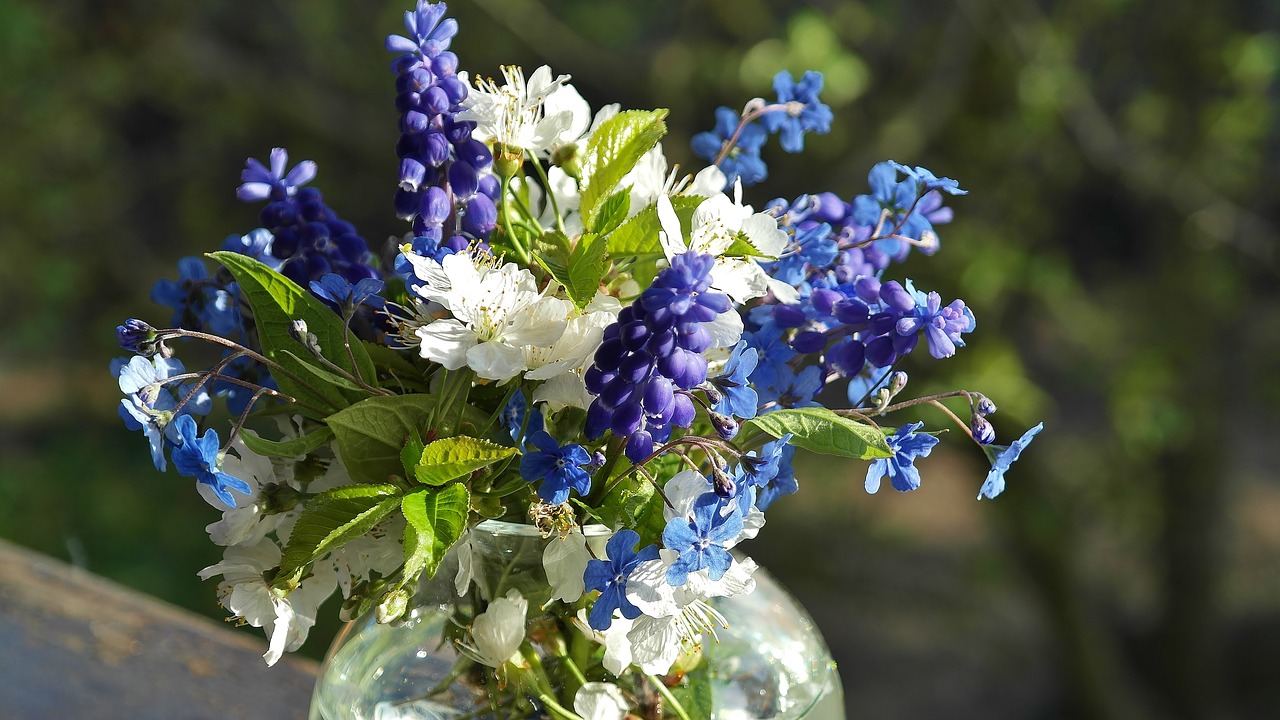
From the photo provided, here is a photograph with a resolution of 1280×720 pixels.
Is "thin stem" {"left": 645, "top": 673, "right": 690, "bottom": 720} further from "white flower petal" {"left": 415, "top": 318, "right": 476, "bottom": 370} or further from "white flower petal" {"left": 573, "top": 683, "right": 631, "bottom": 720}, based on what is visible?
"white flower petal" {"left": 415, "top": 318, "right": 476, "bottom": 370}

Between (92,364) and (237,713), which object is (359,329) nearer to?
(237,713)

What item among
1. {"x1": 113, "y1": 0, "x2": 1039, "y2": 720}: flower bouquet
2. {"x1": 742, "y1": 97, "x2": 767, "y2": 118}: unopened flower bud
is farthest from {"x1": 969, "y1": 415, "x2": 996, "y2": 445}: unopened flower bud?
{"x1": 742, "y1": 97, "x2": 767, "y2": 118}: unopened flower bud

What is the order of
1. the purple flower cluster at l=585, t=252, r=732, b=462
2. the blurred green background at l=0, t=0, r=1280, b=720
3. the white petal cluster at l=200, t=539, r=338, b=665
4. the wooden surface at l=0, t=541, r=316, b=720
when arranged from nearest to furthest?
1. the purple flower cluster at l=585, t=252, r=732, b=462
2. the white petal cluster at l=200, t=539, r=338, b=665
3. the wooden surface at l=0, t=541, r=316, b=720
4. the blurred green background at l=0, t=0, r=1280, b=720

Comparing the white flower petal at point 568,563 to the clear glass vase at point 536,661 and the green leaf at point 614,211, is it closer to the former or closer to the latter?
the clear glass vase at point 536,661

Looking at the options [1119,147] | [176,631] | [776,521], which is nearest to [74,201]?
[776,521]

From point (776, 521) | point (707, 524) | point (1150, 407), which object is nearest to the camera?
point (707, 524)

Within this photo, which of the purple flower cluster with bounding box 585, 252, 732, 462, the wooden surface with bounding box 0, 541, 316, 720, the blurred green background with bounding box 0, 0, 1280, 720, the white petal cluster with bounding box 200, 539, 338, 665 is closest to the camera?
the purple flower cluster with bounding box 585, 252, 732, 462
